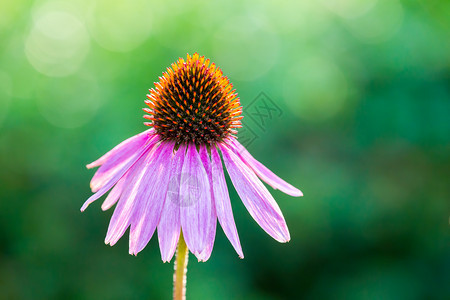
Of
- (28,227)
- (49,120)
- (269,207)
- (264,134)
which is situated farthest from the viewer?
(49,120)

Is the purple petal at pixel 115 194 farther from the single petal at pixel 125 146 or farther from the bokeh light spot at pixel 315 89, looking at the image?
the bokeh light spot at pixel 315 89

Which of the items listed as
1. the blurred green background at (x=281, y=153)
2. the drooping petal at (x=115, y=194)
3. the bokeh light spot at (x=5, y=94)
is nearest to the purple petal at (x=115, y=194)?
the drooping petal at (x=115, y=194)

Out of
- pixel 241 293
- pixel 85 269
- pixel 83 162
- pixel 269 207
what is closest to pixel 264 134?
pixel 241 293

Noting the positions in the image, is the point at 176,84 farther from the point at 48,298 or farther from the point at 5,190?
the point at 5,190

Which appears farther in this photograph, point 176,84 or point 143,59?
point 143,59

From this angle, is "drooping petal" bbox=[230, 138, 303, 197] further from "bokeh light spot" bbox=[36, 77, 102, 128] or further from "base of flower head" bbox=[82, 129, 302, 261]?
"bokeh light spot" bbox=[36, 77, 102, 128]

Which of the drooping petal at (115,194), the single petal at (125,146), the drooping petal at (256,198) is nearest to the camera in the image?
the drooping petal at (256,198)

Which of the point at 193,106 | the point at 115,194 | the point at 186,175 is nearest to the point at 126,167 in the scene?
the point at 115,194

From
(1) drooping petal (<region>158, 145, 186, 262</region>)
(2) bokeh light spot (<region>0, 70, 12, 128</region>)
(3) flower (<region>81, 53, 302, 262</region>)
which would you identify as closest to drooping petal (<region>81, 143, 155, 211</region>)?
(3) flower (<region>81, 53, 302, 262</region>)
